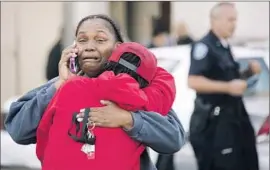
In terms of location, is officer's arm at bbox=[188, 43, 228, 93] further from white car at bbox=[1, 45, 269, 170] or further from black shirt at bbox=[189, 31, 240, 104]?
white car at bbox=[1, 45, 269, 170]

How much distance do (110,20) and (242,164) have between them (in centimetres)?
244

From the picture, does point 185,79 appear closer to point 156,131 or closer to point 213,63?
point 213,63

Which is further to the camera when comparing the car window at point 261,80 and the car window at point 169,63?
the car window at point 169,63

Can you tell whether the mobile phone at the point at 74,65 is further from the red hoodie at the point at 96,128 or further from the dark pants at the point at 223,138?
the dark pants at the point at 223,138

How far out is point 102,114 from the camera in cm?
228

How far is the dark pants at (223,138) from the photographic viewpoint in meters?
4.53

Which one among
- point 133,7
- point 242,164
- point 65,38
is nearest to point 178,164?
point 242,164

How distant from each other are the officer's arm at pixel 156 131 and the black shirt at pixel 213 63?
2.06m

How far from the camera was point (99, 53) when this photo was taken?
93.0 inches

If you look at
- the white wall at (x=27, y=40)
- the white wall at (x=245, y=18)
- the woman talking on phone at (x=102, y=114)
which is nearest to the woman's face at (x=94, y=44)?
the woman talking on phone at (x=102, y=114)

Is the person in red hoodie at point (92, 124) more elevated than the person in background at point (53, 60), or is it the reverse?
the person in red hoodie at point (92, 124)

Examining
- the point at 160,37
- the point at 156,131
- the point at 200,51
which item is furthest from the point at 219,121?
the point at 160,37

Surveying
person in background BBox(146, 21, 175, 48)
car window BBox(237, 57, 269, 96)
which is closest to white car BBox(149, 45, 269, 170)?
car window BBox(237, 57, 269, 96)

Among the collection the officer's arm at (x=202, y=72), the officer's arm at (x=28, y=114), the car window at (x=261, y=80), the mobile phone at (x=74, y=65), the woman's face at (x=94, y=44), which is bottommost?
the car window at (x=261, y=80)
